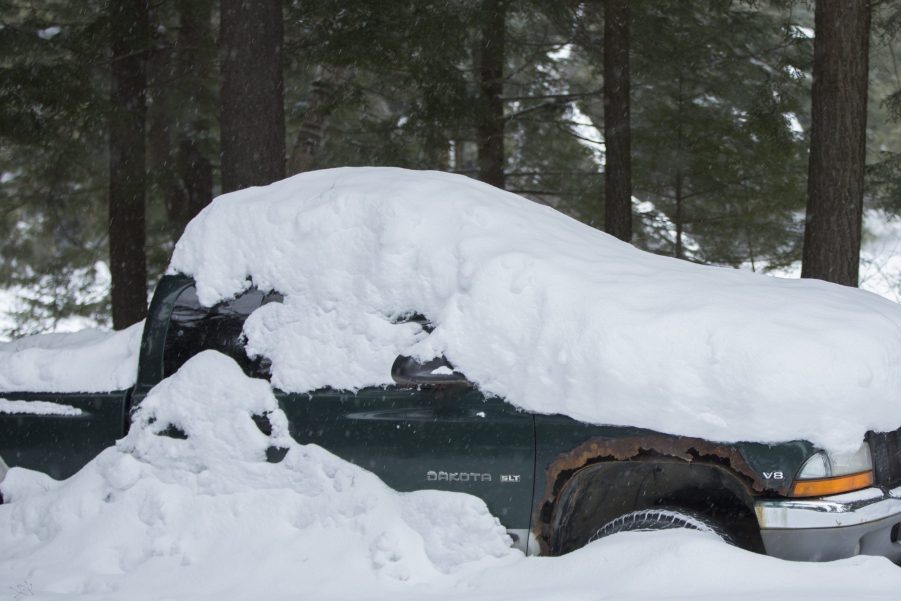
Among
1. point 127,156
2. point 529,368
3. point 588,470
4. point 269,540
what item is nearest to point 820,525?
point 588,470

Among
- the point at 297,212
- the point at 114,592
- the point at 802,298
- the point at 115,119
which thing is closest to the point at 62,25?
the point at 115,119

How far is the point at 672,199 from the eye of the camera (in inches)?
595

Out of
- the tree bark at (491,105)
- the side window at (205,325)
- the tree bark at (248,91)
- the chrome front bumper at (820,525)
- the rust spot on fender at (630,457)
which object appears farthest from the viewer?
the tree bark at (491,105)

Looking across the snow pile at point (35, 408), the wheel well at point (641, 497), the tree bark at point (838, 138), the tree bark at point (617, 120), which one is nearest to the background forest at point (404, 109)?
the tree bark at point (617, 120)

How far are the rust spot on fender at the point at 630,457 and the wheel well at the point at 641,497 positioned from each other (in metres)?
0.03

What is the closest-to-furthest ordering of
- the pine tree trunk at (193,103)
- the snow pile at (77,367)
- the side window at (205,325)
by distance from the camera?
1. the side window at (205,325)
2. the snow pile at (77,367)
3. the pine tree trunk at (193,103)

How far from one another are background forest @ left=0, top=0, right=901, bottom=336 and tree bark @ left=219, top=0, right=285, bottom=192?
0.02 metres

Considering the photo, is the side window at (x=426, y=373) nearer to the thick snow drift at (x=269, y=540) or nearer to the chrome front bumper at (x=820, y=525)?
the thick snow drift at (x=269, y=540)

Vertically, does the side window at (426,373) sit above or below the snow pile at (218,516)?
above

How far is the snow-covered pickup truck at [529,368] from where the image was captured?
11.9 feet

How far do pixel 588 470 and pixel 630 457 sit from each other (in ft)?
0.59

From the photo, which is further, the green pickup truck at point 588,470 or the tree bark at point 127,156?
the tree bark at point 127,156

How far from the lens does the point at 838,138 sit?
8422mm

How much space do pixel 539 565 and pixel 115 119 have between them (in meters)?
8.92
